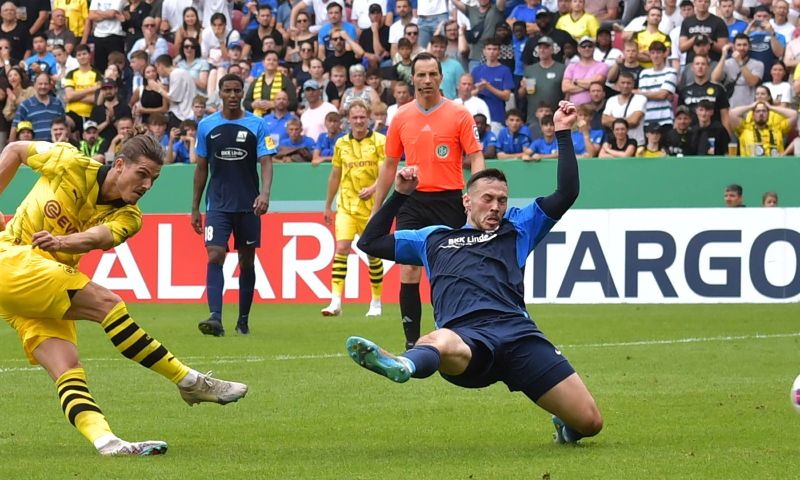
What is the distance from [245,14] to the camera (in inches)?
997

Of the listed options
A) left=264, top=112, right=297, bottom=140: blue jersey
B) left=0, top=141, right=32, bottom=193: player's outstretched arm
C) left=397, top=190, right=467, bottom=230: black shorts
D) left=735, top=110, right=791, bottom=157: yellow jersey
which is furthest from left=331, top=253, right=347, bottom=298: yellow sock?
left=0, top=141, right=32, bottom=193: player's outstretched arm

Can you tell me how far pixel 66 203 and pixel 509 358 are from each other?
2.51m

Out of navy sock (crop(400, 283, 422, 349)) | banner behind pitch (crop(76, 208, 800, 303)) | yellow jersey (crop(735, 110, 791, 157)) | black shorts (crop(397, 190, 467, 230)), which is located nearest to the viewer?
black shorts (crop(397, 190, 467, 230))

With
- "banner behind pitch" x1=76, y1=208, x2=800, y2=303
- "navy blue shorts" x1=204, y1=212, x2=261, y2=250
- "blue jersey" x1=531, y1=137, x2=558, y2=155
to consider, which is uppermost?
"navy blue shorts" x1=204, y1=212, x2=261, y2=250

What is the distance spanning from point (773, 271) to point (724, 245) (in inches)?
27.2

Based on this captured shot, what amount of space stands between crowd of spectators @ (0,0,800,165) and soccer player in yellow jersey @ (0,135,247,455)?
1105 centimetres

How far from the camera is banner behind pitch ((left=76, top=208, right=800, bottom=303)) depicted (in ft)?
58.8

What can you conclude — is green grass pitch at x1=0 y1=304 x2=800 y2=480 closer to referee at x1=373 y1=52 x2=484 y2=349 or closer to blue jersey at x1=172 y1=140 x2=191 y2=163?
referee at x1=373 y1=52 x2=484 y2=349

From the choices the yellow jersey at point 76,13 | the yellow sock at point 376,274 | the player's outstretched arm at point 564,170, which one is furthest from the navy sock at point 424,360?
the yellow jersey at point 76,13

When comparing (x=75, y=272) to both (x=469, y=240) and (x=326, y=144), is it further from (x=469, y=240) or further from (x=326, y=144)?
(x=326, y=144)

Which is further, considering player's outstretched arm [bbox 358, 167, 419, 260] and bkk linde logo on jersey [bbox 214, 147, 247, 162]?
bkk linde logo on jersey [bbox 214, 147, 247, 162]

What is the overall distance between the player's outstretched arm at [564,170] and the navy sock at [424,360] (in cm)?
126

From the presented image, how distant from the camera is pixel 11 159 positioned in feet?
25.5

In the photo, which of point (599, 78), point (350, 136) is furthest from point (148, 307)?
point (599, 78)
